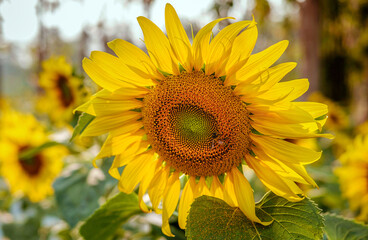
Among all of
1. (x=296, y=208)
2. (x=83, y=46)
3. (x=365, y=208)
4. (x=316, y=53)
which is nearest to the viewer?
(x=296, y=208)

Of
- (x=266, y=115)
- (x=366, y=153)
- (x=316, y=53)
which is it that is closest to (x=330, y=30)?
(x=316, y=53)

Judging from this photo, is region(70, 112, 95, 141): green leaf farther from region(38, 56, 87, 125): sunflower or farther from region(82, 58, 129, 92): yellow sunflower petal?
region(38, 56, 87, 125): sunflower

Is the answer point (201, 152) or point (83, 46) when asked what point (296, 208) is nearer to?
point (201, 152)

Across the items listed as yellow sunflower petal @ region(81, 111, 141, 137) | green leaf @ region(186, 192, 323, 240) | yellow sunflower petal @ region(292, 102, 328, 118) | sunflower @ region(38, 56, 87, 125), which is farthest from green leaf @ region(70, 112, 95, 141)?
sunflower @ region(38, 56, 87, 125)

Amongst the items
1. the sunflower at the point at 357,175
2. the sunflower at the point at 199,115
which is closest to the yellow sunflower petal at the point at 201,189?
the sunflower at the point at 199,115

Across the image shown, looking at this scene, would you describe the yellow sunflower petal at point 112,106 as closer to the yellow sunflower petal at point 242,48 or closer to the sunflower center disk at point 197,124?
the sunflower center disk at point 197,124

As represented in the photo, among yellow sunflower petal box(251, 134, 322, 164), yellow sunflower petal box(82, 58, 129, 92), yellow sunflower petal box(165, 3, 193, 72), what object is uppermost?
yellow sunflower petal box(165, 3, 193, 72)
